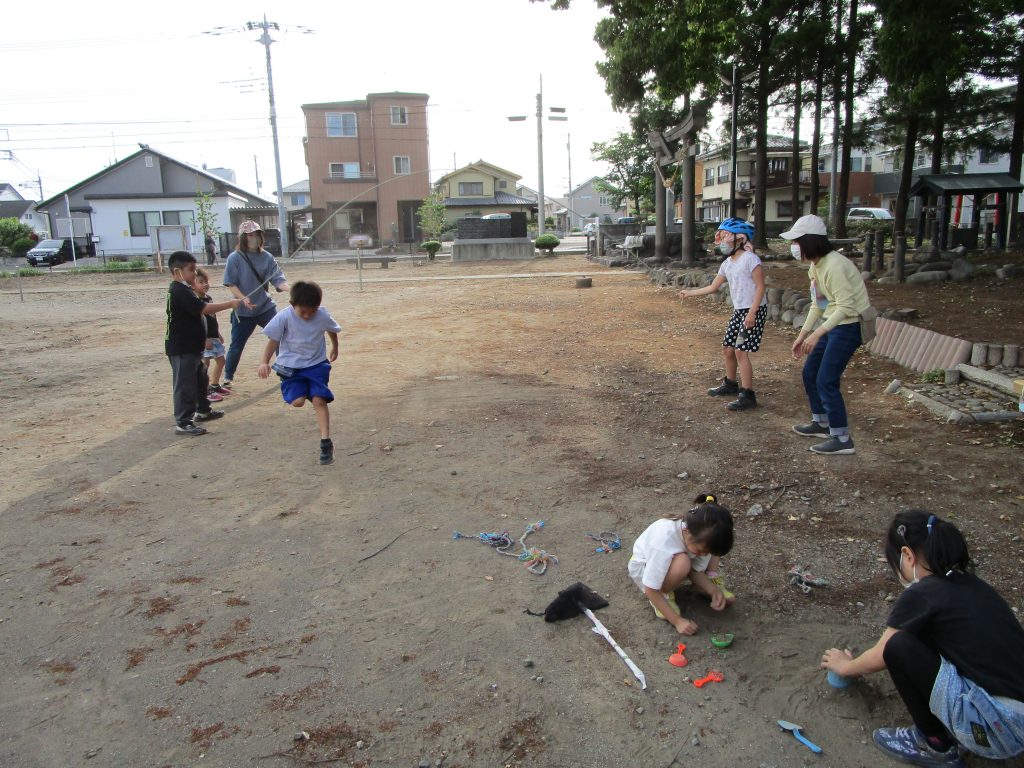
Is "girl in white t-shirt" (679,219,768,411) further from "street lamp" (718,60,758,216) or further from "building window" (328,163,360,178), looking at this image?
"building window" (328,163,360,178)

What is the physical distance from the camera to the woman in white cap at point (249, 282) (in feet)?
24.8


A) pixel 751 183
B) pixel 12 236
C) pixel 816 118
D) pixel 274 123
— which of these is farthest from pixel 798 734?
pixel 751 183

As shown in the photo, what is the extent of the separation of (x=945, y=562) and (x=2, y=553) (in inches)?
177

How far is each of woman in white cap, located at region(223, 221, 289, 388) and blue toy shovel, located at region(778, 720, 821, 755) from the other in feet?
20.2

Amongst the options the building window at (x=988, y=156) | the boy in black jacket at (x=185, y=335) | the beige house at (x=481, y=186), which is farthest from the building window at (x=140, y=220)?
the boy in black jacket at (x=185, y=335)

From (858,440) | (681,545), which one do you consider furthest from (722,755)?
(858,440)

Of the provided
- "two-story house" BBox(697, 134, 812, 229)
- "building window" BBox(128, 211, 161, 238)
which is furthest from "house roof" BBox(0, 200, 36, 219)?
"two-story house" BBox(697, 134, 812, 229)

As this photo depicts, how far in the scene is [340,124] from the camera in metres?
50.9

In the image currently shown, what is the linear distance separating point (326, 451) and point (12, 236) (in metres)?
48.0

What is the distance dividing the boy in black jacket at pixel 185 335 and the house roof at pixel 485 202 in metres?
53.2

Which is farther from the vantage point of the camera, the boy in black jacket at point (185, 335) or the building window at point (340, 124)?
the building window at point (340, 124)

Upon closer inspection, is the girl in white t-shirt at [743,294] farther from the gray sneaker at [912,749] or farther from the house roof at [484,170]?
the house roof at [484,170]

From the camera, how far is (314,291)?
5.45 m

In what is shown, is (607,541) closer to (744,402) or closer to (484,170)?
(744,402)
